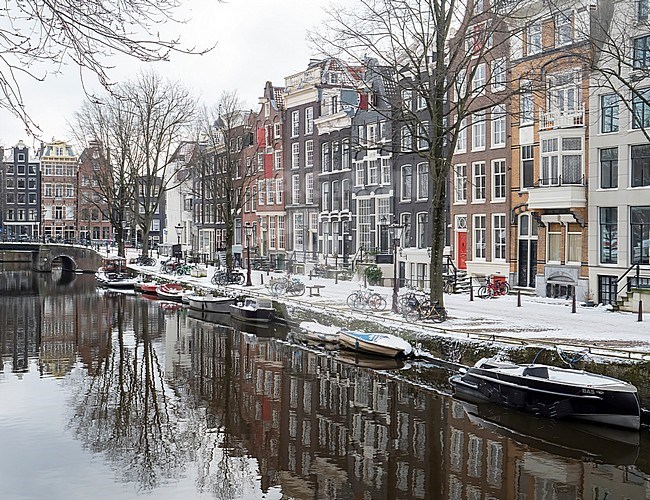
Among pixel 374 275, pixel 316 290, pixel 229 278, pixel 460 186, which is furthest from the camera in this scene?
pixel 229 278

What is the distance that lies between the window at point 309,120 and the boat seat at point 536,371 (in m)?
40.9

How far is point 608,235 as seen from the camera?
105 feet

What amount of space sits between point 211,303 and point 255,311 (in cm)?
508

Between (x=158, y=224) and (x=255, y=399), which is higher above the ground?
(x=158, y=224)

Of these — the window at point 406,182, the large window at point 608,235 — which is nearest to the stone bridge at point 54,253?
the window at point 406,182

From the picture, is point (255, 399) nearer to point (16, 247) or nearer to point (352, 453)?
point (352, 453)

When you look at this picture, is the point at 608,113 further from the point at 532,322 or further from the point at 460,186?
the point at 532,322

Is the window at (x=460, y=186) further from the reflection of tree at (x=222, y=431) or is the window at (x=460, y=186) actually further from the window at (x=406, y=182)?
the reflection of tree at (x=222, y=431)

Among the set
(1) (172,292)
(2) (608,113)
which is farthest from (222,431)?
(1) (172,292)

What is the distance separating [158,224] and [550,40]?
263 ft

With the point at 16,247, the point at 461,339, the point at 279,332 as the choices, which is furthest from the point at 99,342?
the point at 16,247

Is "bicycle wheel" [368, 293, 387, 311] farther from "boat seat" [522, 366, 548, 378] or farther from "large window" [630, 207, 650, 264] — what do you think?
"boat seat" [522, 366, 548, 378]

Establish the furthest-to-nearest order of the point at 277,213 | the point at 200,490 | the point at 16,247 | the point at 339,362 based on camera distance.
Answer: the point at 16,247 < the point at 277,213 < the point at 339,362 < the point at 200,490

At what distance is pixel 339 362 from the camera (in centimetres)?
2756
